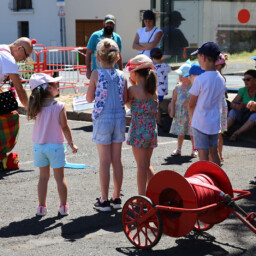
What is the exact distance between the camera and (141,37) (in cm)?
1015

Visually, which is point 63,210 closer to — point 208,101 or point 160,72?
point 208,101

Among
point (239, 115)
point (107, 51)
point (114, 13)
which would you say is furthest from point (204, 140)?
point (114, 13)

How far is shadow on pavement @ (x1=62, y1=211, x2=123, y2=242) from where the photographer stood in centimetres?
504

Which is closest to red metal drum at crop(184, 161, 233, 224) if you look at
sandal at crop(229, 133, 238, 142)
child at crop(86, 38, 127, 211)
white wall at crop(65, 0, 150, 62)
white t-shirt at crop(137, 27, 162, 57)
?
child at crop(86, 38, 127, 211)

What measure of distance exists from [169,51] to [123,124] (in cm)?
653

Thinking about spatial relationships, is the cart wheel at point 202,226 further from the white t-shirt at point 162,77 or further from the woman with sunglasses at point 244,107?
the white t-shirt at point 162,77

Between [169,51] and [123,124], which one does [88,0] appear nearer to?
[169,51]

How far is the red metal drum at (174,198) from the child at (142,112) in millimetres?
839

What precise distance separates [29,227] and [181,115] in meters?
3.58

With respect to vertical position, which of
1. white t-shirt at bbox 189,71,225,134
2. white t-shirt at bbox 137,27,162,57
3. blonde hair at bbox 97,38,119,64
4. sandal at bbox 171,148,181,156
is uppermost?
→ white t-shirt at bbox 137,27,162,57

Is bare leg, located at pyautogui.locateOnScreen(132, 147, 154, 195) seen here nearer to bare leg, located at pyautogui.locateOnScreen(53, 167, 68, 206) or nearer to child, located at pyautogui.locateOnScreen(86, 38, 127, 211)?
child, located at pyautogui.locateOnScreen(86, 38, 127, 211)

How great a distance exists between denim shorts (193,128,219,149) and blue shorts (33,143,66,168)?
1.37 meters

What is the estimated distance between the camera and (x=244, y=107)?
9.33m

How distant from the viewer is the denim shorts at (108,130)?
217 inches
